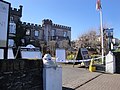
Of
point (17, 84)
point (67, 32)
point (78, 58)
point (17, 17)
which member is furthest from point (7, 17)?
point (67, 32)

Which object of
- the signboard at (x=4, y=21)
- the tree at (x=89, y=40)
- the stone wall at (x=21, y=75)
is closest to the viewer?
the stone wall at (x=21, y=75)

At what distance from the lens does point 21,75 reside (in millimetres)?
5398

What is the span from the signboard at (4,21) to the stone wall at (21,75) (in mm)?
702

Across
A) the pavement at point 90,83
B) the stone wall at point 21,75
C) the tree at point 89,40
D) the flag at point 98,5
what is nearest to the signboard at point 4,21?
the stone wall at point 21,75

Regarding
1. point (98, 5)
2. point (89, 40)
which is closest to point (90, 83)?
point (98, 5)

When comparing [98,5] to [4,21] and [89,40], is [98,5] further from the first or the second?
[89,40]

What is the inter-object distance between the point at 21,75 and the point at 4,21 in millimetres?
1438

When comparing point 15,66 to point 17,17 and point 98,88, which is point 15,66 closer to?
point 98,88

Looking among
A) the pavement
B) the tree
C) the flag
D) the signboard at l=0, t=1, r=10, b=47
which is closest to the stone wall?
the signboard at l=0, t=1, r=10, b=47

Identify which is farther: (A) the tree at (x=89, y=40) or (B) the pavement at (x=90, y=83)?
(A) the tree at (x=89, y=40)

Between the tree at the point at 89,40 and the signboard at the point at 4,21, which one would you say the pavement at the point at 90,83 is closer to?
the signboard at the point at 4,21

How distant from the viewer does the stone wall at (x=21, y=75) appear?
483 centimetres

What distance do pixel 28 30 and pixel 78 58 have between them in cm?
3378

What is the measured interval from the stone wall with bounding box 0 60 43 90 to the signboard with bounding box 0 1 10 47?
702mm
